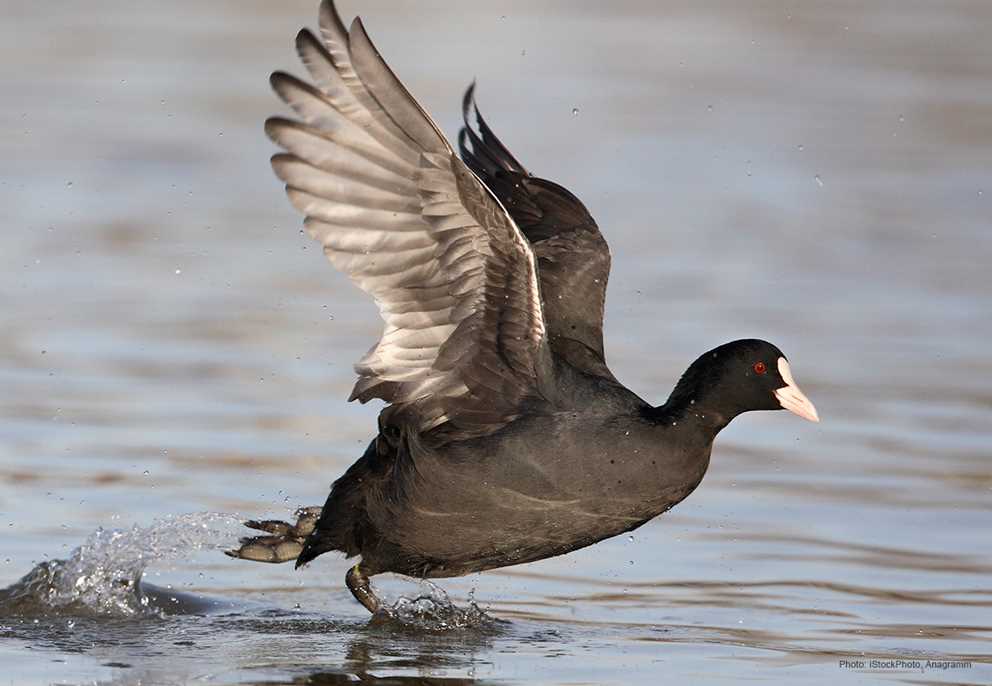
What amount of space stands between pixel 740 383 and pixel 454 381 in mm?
841

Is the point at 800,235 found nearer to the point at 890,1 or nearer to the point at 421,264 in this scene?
the point at 421,264

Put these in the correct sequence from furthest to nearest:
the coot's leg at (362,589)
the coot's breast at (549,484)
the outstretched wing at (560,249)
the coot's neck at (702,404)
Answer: the outstretched wing at (560,249) → the coot's leg at (362,589) → the coot's neck at (702,404) → the coot's breast at (549,484)

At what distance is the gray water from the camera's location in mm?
5840

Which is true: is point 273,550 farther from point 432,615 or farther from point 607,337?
point 607,337

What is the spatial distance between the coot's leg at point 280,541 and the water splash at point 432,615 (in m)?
0.39

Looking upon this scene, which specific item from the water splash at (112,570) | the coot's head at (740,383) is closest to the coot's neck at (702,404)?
the coot's head at (740,383)

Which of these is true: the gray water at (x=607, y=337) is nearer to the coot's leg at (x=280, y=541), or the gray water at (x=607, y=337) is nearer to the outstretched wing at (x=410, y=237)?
the coot's leg at (x=280, y=541)

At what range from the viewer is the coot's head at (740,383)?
19.1 ft

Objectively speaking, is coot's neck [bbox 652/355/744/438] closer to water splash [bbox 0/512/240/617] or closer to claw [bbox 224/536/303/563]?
claw [bbox 224/536/303/563]

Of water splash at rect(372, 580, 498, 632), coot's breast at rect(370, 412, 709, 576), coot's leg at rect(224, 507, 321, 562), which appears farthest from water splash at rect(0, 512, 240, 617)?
coot's breast at rect(370, 412, 709, 576)

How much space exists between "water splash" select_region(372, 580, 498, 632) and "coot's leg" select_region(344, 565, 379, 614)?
0.03m

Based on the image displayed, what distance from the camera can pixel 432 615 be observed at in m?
6.09

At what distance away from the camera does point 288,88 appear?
508cm

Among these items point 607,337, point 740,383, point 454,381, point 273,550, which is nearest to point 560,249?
point 740,383
